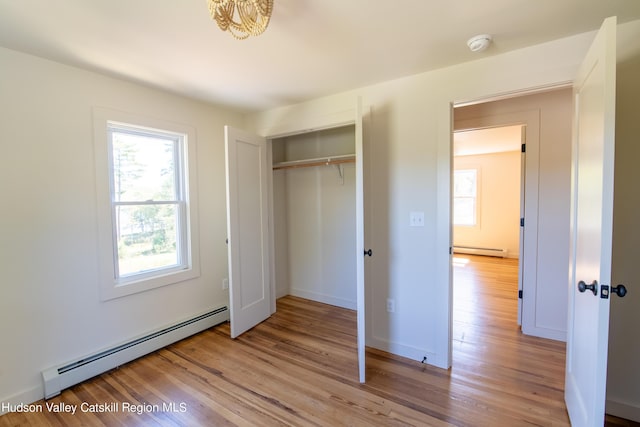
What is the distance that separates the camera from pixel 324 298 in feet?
12.4

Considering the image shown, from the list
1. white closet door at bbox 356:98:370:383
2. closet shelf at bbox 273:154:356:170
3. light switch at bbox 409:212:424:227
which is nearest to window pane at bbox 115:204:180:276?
closet shelf at bbox 273:154:356:170

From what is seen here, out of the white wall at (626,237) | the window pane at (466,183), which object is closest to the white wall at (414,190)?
the white wall at (626,237)

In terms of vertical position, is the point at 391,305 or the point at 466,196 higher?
the point at 466,196

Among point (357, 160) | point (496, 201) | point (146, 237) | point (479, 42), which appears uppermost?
point (479, 42)

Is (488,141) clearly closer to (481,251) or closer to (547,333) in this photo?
(481,251)

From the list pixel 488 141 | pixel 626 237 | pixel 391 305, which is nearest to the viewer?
pixel 626 237

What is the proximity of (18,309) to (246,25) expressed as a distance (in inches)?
92.1

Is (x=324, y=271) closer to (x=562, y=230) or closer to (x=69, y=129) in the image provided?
(x=562, y=230)

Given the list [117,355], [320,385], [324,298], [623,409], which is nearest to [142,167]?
[117,355]

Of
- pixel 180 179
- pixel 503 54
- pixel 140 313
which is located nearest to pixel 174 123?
pixel 180 179

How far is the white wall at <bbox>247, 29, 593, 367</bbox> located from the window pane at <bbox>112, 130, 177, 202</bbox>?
1713 mm

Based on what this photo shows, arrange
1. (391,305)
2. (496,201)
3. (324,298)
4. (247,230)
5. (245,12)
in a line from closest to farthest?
(245,12) < (391,305) < (247,230) < (324,298) < (496,201)

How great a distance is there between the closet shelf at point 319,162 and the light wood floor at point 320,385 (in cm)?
184

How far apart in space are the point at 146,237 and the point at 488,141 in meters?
5.46
